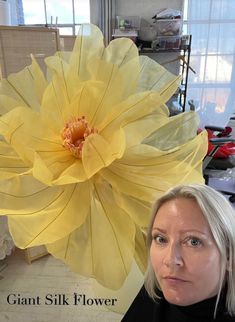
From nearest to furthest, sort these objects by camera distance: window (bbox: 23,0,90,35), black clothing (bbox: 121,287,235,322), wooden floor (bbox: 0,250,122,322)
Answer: black clothing (bbox: 121,287,235,322) < wooden floor (bbox: 0,250,122,322) < window (bbox: 23,0,90,35)

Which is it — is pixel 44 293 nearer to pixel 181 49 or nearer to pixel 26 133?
pixel 26 133

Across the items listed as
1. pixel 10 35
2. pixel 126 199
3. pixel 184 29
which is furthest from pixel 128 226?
pixel 184 29

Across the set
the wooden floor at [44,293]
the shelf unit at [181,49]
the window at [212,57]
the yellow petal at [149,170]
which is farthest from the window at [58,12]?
the yellow petal at [149,170]

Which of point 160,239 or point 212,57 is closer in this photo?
point 160,239

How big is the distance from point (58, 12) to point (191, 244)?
3.83 meters

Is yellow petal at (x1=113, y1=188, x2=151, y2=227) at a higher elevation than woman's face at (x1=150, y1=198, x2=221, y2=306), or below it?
higher

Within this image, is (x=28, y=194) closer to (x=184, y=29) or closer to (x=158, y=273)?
(x=158, y=273)

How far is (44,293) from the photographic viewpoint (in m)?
1.68

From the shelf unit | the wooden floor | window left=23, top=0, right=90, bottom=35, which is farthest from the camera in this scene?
window left=23, top=0, right=90, bottom=35

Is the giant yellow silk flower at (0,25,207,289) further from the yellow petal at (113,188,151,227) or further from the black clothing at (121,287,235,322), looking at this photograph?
the black clothing at (121,287,235,322)

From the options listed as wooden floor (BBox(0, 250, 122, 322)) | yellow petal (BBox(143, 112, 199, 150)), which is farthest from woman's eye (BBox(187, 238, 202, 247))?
wooden floor (BBox(0, 250, 122, 322))

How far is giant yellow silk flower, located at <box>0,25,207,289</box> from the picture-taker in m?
0.40

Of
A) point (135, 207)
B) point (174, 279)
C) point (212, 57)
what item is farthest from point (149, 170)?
point (212, 57)

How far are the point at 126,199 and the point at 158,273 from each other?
0.13 m
